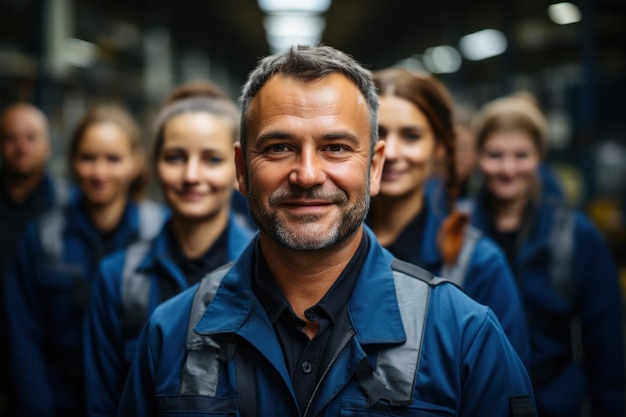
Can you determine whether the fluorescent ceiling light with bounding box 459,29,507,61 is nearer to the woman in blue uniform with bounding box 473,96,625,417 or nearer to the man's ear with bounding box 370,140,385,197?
the woman in blue uniform with bounding box 473,96,625,417

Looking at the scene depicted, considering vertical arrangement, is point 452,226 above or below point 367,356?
above

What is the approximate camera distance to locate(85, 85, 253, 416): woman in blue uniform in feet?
7.07

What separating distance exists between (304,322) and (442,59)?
12.2 meters

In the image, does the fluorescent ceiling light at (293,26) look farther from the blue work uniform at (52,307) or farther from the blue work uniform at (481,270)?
the blue work uniform at (481,270)

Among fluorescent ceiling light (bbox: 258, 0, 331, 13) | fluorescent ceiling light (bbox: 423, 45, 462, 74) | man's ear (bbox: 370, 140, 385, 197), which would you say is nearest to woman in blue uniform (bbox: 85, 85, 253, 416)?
man's ear (bbox: 370, 140, 385, 197)

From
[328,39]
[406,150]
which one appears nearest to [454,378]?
[406,150]

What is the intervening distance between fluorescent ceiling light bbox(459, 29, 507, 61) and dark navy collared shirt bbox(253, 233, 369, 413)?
28.8 feet

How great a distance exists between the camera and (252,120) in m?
1.59

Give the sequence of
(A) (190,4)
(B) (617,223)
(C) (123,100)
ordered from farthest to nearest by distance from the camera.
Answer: (A) (190,4), (C) (123,100), (B) (617,223)

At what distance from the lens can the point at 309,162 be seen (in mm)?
1473

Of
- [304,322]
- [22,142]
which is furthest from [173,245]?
[22,142]

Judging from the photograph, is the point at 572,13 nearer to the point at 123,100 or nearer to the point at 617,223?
the point at 617,223

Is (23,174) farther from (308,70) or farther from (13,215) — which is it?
(308,70)

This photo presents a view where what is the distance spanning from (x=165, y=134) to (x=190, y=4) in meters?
11.6
